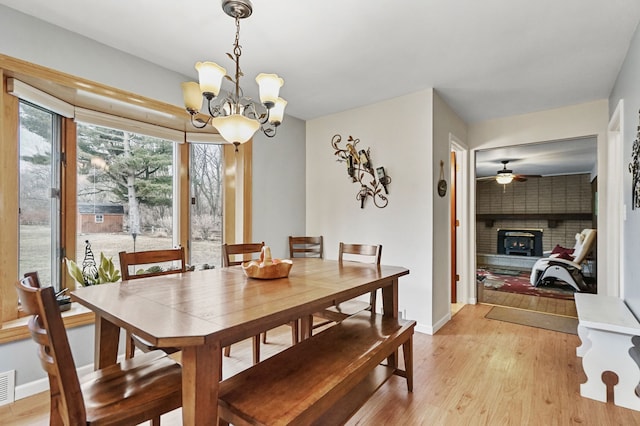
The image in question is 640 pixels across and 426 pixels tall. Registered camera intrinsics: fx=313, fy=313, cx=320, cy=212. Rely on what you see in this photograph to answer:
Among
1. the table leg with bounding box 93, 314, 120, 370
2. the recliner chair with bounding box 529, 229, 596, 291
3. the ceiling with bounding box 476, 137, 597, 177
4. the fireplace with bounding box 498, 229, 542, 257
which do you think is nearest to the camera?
the table leg with bounding box 93, 314, 120, 370

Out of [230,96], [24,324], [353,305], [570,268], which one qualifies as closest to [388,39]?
[230,96]

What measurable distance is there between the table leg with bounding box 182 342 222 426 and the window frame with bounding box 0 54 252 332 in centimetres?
174

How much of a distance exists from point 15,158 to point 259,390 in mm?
2217

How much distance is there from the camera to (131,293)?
58.9 inches

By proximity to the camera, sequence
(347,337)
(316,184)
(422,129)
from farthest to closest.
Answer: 1. (316,184)
2. (422,129)
3. (347,337)

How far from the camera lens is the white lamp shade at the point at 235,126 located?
5.78 ft

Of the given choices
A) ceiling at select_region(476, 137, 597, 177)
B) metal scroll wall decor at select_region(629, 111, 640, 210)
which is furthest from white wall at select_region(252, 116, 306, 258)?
metal scroll wall decor at select_region(629, 111, 640, 210)

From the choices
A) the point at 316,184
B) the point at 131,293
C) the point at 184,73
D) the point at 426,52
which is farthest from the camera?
the point at 316,184

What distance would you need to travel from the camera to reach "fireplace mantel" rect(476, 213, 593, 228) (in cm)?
802

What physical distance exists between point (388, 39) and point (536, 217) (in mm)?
8398

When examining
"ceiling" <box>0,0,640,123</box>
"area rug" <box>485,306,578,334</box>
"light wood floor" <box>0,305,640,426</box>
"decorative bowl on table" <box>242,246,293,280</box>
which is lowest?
"area rug" <box>485,306,578,334</box>

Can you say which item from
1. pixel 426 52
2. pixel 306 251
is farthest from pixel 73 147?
pixel 426 52

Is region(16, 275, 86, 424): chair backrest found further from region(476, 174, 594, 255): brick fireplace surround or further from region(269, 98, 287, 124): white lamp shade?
region(476, 174, 594, 255): brick fireplace surround

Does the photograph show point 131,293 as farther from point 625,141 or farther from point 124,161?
point 625,141
